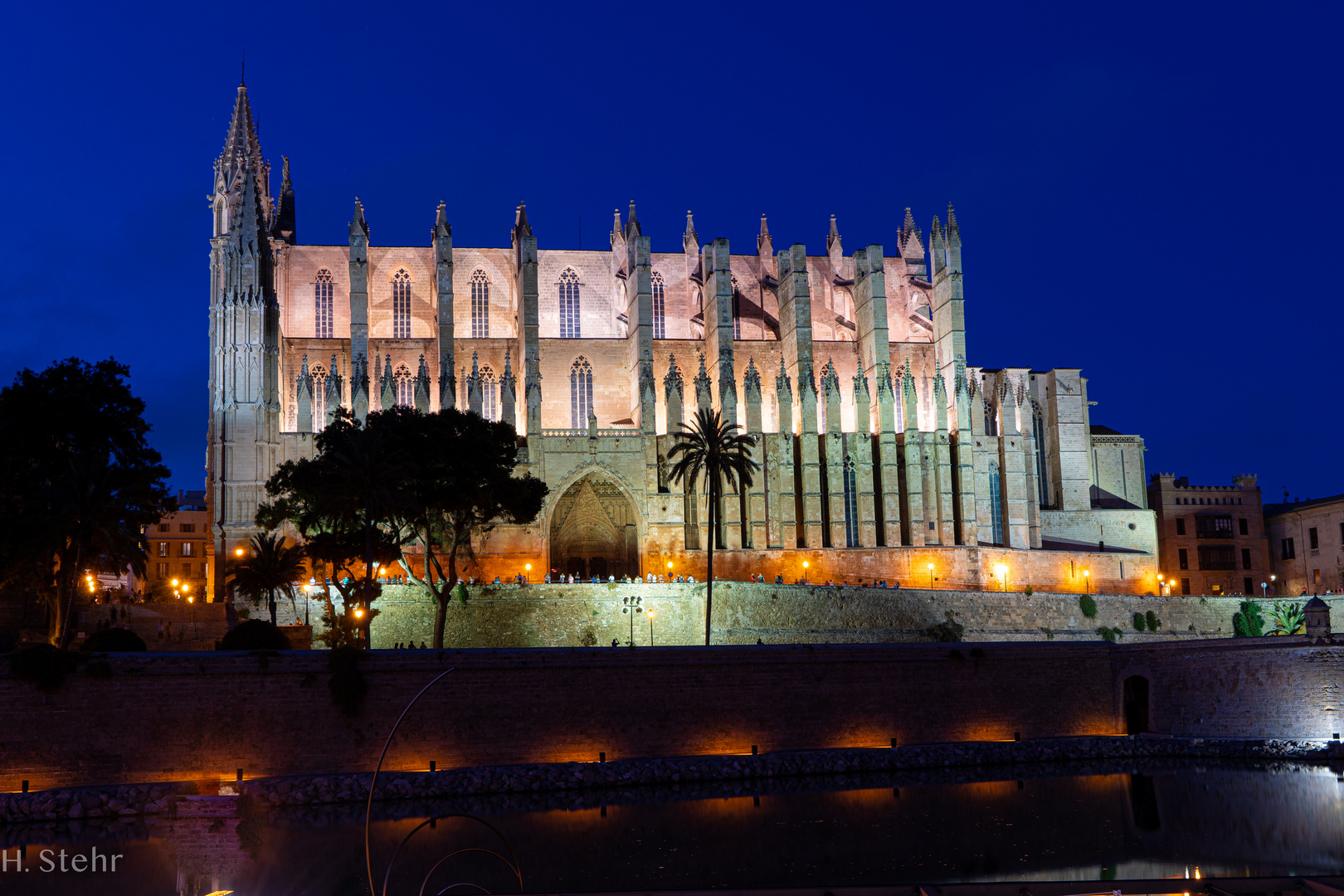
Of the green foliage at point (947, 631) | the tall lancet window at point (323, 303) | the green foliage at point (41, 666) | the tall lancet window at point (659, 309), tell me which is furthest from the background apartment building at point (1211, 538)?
the green foliage at point (41, 666)

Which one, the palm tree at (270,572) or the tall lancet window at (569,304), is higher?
the tall lancet window at (569,304)

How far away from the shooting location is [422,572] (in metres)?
53.5

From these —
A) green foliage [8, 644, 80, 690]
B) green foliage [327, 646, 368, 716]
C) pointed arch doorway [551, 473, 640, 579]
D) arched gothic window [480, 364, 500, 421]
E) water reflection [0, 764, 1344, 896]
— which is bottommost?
water reflection [0, 764, 1344, 896]

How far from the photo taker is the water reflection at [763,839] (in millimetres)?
24000

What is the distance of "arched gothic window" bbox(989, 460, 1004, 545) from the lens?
61.4 m

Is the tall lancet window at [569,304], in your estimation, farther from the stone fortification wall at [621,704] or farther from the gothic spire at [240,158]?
the stone fortification wall at [621,704]

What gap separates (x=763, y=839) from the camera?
27078mm

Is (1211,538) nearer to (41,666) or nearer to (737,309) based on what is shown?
(737,309)

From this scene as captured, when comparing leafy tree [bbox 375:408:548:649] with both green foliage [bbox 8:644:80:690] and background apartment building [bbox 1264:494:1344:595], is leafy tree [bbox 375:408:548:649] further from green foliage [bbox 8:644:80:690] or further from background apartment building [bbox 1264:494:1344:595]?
background apartment building [bbox 1264:494:1344:595]

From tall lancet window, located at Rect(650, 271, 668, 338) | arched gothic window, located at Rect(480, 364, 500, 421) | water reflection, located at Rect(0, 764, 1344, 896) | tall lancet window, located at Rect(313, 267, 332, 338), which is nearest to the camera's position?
water reflection, located at Rect(0, 764, 1344, 896)

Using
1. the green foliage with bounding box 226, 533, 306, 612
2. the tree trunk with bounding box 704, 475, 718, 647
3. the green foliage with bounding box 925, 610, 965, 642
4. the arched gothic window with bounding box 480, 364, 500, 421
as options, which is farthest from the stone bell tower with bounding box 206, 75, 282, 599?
the green foliage with bounding box 925, 610, 965, 642

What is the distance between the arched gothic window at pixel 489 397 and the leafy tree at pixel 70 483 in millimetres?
18972

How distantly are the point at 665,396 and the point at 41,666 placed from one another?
33681 millimetres

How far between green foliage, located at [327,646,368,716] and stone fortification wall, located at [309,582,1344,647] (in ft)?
43.1
